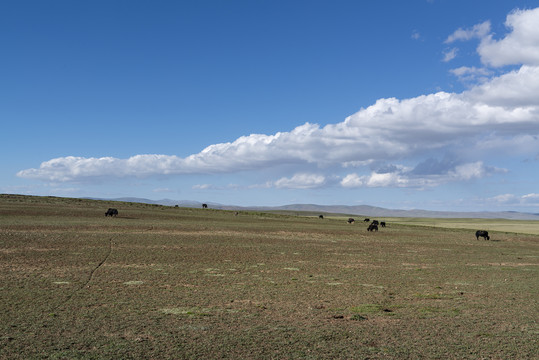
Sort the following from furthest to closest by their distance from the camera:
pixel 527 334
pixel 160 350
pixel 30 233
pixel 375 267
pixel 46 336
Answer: pixel 30 233, pixel 375 267, pixel 527 334, pixel 46 336, pixel 160 350

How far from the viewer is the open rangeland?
10242mm

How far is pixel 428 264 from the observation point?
27.1 meters

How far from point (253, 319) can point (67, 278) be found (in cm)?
966

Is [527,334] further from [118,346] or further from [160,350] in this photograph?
[118,346]

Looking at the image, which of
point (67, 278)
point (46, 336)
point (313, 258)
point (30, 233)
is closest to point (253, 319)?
point (46, 336)

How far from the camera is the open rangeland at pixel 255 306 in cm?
1024

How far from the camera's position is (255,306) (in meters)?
14.5

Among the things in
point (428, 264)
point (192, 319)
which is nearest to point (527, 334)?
point (192, 319)

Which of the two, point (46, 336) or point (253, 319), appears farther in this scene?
point (253, 319)

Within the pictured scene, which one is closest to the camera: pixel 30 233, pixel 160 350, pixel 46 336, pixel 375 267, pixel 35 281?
pixel 160 350

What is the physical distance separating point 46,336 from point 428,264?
22229 mm

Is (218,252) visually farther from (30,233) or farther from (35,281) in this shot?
(30,233)

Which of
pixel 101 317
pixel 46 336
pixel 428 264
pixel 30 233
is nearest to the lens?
pixel 46 336

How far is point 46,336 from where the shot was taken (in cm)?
1070
